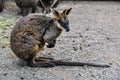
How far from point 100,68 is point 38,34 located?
1112 mm

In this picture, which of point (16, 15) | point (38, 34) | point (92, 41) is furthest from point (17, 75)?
point (16, 15)

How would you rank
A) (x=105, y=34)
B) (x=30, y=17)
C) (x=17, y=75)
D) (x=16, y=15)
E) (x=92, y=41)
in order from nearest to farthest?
(x=17, y=75), (x=30, y=17), (x=92, y=41), (x=105, y=34), (x=16, y=15)

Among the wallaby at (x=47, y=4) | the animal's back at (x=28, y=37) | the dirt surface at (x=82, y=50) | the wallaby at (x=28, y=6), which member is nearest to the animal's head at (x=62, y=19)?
the animal's back at (x=28, y=37)

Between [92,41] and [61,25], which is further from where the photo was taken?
[92,41]

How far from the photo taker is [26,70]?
232 inches

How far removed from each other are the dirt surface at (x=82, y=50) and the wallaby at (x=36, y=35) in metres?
0.16

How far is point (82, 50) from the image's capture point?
6.92 m

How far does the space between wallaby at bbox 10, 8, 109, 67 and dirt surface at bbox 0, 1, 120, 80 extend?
0.16 meters

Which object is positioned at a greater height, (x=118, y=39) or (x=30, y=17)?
(x=30, y=17)

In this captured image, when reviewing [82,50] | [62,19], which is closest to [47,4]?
[82,50]

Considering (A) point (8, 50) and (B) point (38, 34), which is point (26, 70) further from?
(A) point (8, 50)

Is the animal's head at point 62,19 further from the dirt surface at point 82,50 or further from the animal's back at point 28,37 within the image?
the dirt surface at point 82,50

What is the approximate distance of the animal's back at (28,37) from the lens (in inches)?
228

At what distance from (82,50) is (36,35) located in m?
1.28
